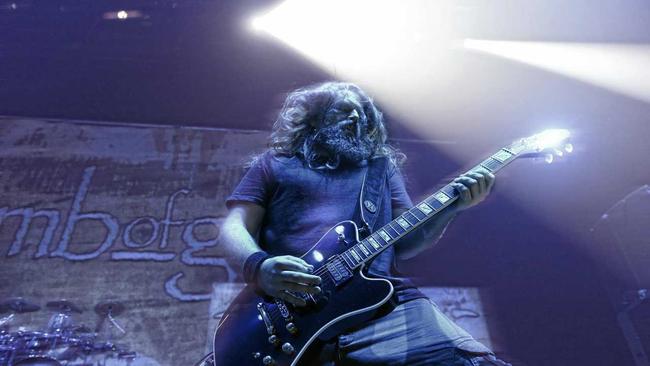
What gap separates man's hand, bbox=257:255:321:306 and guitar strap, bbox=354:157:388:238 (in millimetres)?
374

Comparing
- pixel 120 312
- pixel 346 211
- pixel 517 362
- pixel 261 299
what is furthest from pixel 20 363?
pixel 517 362

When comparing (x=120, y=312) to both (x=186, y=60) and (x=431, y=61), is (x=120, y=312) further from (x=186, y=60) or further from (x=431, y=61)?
(x=431, y=61)

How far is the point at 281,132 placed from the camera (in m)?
2.45

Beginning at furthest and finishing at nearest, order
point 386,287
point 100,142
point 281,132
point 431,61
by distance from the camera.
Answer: point 431,61 < point 100,142 < point 281,132 < point 386,287

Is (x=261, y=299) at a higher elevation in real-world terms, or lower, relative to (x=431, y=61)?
lower

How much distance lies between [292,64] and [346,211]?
3.84 metres

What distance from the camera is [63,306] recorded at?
2990 millimetres

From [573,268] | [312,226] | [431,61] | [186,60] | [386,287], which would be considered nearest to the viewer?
[386,287]

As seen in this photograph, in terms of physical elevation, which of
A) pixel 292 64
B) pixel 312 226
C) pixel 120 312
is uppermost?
pixel 292 64

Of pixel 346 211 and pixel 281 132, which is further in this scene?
pixel 281 132

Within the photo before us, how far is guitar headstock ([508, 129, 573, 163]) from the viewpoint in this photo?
200 cm

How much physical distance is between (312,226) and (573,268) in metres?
3.42

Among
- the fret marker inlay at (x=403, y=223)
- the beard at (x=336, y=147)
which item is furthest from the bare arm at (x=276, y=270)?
the beard at (x=336, y=147)

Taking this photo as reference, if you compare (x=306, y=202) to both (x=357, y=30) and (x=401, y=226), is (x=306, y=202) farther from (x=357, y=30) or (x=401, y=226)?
(x=357, y=30)
